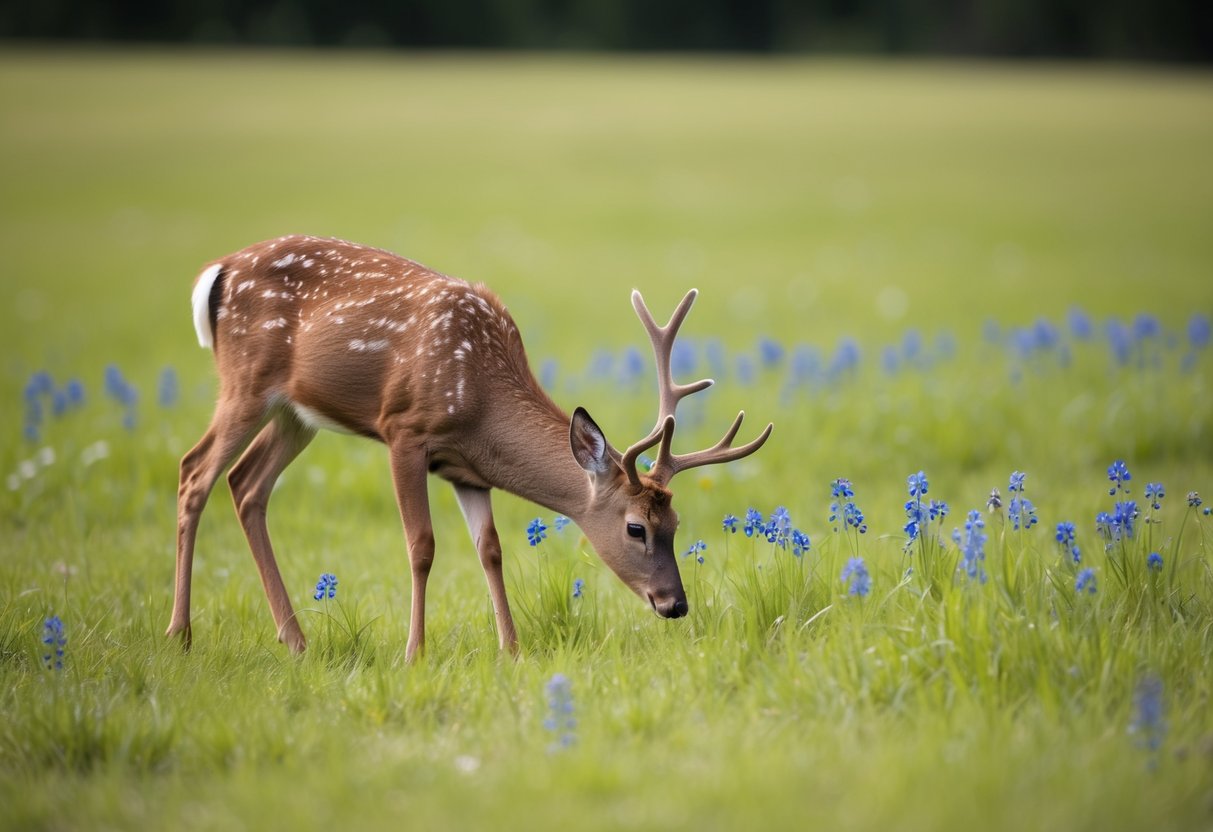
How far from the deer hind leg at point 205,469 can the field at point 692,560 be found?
223 mm

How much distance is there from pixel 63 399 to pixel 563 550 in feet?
12.4

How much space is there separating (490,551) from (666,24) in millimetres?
53882

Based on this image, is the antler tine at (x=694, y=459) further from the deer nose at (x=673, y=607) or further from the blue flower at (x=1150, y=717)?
the blue flower at (x=1150, y=717)

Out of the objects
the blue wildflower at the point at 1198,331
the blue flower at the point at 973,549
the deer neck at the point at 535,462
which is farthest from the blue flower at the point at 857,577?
the blue wildflower at the point at 1198,331

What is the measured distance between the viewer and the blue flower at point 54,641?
164 inches

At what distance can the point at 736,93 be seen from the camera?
113ft

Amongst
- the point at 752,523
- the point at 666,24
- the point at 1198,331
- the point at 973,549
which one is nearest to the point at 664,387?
the point at 752,523

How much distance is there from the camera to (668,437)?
4.45 metres

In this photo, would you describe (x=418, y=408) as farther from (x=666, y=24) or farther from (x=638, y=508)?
(x=666, y=24)

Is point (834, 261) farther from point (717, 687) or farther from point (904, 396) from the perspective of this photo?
point (717, 687)

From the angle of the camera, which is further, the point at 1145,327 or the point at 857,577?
the point at 1145,327

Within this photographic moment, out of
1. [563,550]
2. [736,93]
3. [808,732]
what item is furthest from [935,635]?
[736,93]

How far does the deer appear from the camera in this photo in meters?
4.65

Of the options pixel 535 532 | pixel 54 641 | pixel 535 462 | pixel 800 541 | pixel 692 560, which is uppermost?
pixel 535 462
